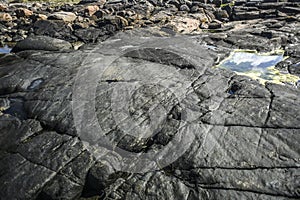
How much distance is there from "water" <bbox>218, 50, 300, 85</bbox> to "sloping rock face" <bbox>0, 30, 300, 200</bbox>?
3.96 m

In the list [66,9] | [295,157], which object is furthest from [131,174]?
[66,9]

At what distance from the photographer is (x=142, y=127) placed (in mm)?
12914

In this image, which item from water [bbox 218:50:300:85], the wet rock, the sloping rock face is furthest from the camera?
the wet rock

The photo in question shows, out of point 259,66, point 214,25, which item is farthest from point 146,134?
point 214,25

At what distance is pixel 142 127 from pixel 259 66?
1438 cm

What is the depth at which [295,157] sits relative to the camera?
10281 millimetres

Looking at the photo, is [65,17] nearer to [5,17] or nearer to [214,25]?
[5,17]

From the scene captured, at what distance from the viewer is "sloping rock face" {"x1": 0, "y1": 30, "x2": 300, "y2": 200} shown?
10.2 meters

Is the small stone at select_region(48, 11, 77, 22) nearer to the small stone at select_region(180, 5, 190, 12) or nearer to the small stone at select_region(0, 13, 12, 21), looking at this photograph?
the small stone at select_region(0, 13, 12, 21)

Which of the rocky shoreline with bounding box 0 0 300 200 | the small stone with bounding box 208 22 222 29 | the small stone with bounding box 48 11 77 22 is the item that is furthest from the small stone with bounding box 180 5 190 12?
the rocky shoreline with bounding box 0 0 300 200

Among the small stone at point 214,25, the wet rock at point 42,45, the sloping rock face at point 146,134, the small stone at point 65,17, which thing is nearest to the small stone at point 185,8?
the small stone at point 214,25

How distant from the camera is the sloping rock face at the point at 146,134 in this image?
400 inches

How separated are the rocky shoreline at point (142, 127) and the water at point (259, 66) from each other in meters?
1.08

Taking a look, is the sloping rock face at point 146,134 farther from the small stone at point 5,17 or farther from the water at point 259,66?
the small stone at point 5,17
